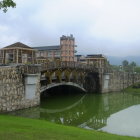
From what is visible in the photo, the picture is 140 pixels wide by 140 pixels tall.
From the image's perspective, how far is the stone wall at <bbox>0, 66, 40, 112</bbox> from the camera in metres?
25.3

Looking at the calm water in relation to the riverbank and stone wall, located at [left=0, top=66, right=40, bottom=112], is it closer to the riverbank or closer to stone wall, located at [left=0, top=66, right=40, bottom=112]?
stone wall, located at [left=0, top=66, right=40, bottom=112]

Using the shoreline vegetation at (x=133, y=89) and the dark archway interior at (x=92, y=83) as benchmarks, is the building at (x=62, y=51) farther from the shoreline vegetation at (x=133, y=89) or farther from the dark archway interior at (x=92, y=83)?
the dark archway interior at (x=92, y=83)

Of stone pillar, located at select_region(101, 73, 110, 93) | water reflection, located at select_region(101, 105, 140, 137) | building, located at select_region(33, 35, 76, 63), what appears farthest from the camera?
building, located at select_region(33, 35, 76, 63)

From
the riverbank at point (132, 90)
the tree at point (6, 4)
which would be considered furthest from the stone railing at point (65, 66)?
the tree at point (6, 4)

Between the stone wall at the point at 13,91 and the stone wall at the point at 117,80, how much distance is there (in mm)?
21328

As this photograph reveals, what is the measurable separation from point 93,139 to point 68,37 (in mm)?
81072

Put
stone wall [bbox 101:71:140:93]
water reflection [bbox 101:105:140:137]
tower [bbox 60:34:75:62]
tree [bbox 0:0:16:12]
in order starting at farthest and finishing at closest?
tower [bbox 60:34:75:62]
stone wall [bbox 101:71:140:93]
water reflection [bbox 101:105:140:137]
tree [bbox 0:0:16:12]

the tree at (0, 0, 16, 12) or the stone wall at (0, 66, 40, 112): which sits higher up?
the tree at (0, 0, 16, 12)

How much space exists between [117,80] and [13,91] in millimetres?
29124

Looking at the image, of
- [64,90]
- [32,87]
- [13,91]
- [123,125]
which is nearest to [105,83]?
[64,90]

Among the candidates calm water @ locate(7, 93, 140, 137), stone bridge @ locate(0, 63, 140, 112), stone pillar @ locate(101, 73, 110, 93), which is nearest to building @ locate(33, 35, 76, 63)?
stone bridge @ locate(0, 63, 140, 112)

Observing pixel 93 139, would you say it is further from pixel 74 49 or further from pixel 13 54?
pixel 74 49

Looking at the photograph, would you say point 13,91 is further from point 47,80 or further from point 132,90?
point 132,90

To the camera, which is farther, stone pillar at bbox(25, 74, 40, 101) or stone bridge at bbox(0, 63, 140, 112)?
stone pillar at bbox(25, 74, 40, 101)
